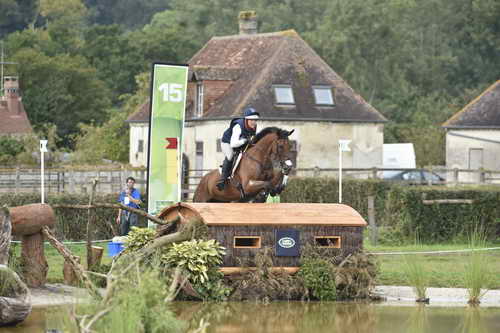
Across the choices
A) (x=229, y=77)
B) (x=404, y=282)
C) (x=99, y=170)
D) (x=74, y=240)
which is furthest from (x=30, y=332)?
(x=229, y=77)

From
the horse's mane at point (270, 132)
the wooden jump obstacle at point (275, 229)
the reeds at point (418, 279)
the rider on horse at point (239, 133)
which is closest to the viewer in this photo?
the reeds at point (418, 279)

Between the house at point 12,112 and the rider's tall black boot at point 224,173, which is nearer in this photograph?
the rider's tall black boot at point 224,173

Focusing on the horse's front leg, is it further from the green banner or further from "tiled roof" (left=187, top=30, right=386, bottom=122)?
"tiled roof" (left=187, top=30, right=386, bottom=122)

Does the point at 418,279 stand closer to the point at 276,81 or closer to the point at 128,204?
the point at 128,204

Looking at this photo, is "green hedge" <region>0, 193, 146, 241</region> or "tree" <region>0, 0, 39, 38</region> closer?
"green hedge" <region>0, 193, 146, 241</region>

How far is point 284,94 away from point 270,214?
3187 centimetres

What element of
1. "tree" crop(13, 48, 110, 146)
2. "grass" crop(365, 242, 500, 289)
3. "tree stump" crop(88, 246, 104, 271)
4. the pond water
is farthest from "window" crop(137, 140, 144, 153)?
the pond water

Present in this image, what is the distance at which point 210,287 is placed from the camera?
19.1m

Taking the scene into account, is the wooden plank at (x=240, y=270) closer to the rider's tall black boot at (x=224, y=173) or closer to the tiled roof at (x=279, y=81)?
the rider's tall black boot at (x=224, y=173)

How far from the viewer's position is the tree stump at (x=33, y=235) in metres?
19.1

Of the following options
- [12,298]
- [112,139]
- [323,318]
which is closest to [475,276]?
[323,318]

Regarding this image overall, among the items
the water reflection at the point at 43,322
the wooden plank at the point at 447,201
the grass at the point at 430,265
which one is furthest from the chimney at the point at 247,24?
the water reflection at the point at 43,322

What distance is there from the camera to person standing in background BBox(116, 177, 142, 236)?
25.4 m

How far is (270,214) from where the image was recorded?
20203 millimetres
